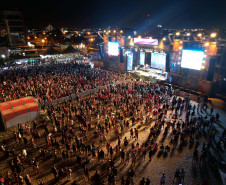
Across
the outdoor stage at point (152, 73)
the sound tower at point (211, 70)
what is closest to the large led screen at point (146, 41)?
the outdoor stage at point (152, 73)

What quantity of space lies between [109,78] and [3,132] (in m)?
17.1

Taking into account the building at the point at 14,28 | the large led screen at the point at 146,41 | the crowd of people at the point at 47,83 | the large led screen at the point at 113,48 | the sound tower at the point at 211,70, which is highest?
the building at the point at 14,28

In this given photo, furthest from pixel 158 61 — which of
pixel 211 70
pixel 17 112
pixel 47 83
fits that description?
pixel 17 112

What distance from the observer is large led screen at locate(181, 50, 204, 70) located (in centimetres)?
2197

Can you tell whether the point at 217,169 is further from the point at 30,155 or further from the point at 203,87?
the point at 203,87

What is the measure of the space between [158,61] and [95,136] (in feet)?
74.7

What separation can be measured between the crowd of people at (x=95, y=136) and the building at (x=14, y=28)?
129 feet

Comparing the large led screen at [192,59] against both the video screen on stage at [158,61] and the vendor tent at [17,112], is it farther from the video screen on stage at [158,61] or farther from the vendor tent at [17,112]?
the vendor tent at [17,112]

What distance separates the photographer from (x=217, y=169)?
9789 mm

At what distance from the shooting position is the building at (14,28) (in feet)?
176

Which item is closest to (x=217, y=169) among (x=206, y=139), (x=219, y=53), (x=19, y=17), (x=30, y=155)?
(x=206, y=139)

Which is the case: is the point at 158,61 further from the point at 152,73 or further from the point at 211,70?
the point at 211,70

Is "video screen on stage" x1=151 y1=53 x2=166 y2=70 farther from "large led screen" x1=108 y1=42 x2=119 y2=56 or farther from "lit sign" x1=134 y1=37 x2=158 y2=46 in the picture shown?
"large led screen" x1=108 y1=42 x2=119 y2=56

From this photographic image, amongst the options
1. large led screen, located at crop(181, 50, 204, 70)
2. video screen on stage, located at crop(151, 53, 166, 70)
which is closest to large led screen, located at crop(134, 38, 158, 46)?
video screen on stage, located at crop(151, 53, 166, 70)
